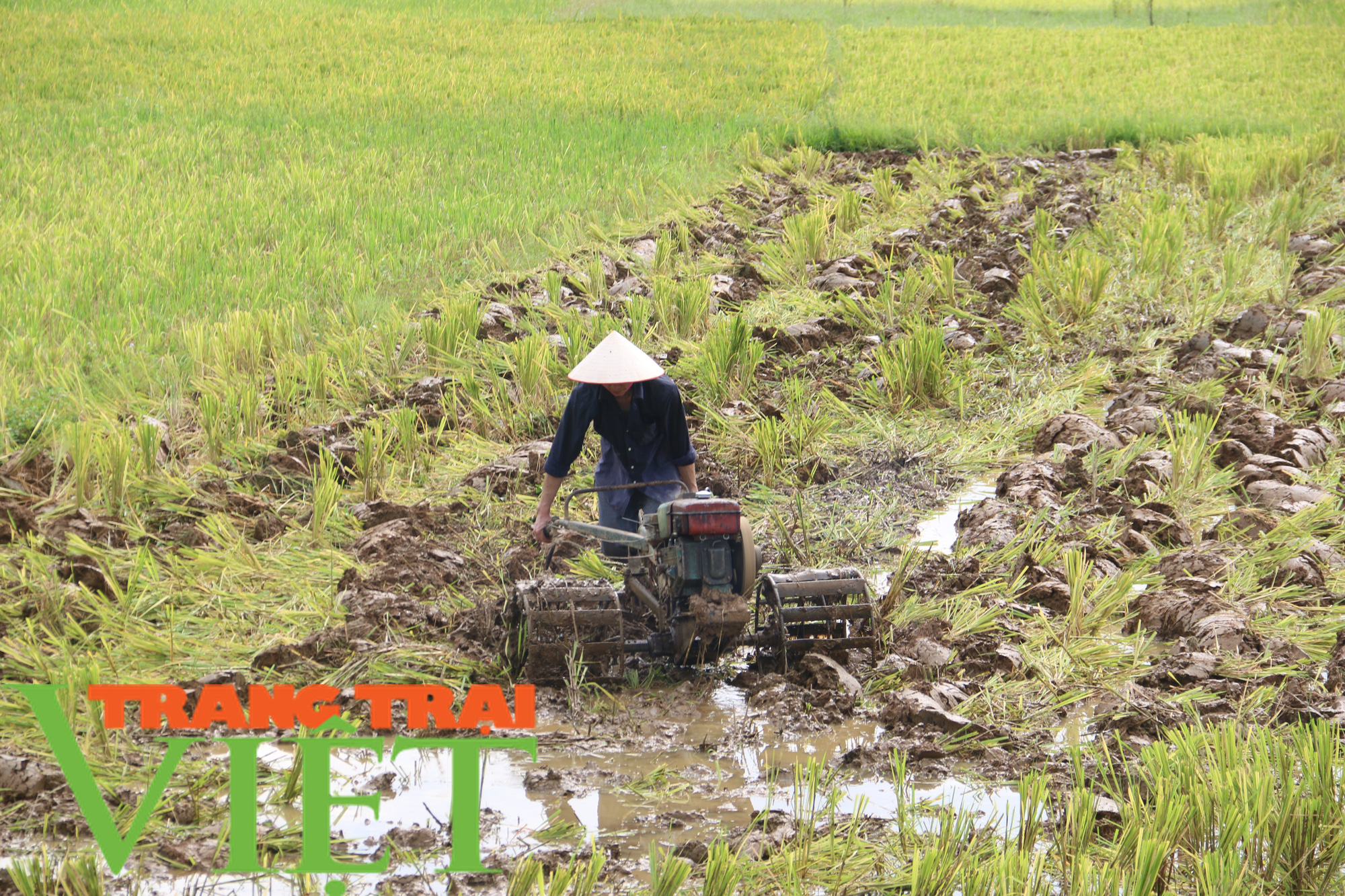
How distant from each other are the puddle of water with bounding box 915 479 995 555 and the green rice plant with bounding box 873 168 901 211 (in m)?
5.38

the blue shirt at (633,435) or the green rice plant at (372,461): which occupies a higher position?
the blue shirt at (633,435)

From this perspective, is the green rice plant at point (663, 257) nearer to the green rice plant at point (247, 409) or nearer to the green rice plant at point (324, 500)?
the green rice plant at point (247, 409)

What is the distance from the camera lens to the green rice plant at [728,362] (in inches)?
238

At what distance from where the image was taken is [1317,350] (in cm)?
601

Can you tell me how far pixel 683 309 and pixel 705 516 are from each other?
366cm

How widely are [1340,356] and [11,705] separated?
239 inches

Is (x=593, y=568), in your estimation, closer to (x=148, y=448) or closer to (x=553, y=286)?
(x=148, y=448)

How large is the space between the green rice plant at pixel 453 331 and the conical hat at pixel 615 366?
267 cm

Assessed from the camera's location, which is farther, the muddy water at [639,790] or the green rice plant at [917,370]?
the green rice plant at [917,370]

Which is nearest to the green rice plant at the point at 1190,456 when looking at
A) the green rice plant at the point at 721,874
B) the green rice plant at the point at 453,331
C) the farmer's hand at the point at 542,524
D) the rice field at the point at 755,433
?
the rice field at the point at 755,433

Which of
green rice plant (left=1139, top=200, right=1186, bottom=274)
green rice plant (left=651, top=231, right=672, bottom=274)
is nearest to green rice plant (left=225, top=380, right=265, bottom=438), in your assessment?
green rice plant (left=651, top=231, right=672, bottom=274)

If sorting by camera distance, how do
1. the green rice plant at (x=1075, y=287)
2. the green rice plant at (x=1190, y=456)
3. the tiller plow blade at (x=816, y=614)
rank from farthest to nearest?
the green rice plant at (x=1075, y=287)
the green rice plant at (x=1190, y=456)
the tiller plow blade at (x=816, y=614)

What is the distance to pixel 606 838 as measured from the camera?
2.86m

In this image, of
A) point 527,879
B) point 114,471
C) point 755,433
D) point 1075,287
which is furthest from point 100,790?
point 1075,287
